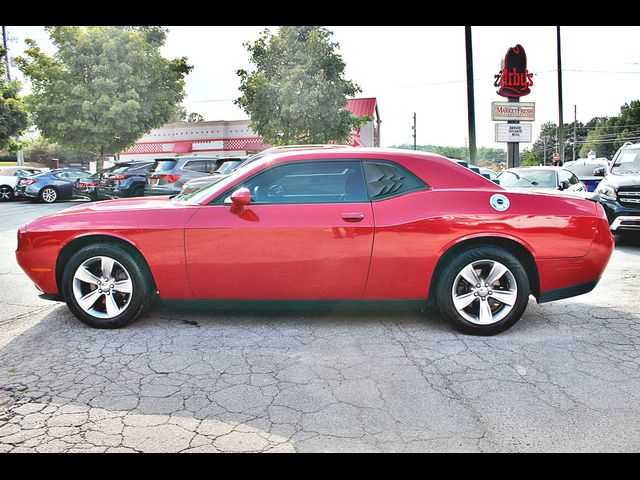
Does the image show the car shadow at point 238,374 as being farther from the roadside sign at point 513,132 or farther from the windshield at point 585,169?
the roadside sign at point 513,132

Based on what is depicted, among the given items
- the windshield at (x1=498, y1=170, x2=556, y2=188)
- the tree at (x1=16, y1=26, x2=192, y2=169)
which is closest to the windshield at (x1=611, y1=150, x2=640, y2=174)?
the windshield at (x1=498, y1=170, x2=556, y2=188)

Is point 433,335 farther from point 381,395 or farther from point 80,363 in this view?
point 80,363

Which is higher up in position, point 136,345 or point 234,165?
point 234,165

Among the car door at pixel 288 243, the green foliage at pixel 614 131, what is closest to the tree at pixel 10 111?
the car door at pixel 288 243

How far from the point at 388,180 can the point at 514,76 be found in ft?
52.4

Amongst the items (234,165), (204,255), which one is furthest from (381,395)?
(234,165)

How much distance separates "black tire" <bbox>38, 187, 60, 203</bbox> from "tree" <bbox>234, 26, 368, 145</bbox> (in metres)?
12.4

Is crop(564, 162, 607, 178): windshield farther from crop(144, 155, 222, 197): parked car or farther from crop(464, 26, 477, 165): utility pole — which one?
crop(144, 155, 222, 197): parked car

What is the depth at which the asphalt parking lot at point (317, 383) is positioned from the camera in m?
2.77

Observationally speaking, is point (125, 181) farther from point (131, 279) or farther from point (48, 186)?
point (131, 279)

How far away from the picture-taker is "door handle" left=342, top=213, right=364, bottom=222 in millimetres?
4289
